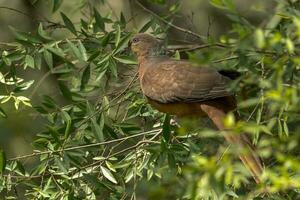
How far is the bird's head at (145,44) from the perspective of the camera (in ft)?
21.1

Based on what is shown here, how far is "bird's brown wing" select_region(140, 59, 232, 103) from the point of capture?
565 centimetres

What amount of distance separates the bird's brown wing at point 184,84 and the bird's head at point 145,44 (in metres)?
0.49

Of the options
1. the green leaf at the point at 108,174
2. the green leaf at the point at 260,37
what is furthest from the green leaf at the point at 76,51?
the green leaf at the point at 260,37

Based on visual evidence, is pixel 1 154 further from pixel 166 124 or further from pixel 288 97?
pixel 288 97

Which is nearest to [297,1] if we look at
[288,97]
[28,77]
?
[288,97]

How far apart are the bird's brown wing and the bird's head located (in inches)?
19.2

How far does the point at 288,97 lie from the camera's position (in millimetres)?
3156

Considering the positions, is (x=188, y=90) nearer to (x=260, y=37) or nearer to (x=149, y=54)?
(x=149, y=54)

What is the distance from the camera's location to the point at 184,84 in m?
5.80

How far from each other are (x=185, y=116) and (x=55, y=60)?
119 cm

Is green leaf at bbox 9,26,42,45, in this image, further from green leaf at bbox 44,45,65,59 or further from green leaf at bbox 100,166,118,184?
green leaf at bbox 100,166,118,184

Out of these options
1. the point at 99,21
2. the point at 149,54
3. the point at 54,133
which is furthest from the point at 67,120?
the point at 149,54

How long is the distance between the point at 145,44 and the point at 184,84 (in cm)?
82

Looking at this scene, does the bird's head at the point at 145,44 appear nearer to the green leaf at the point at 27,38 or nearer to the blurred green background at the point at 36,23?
the green leaf at the point at 27,38
